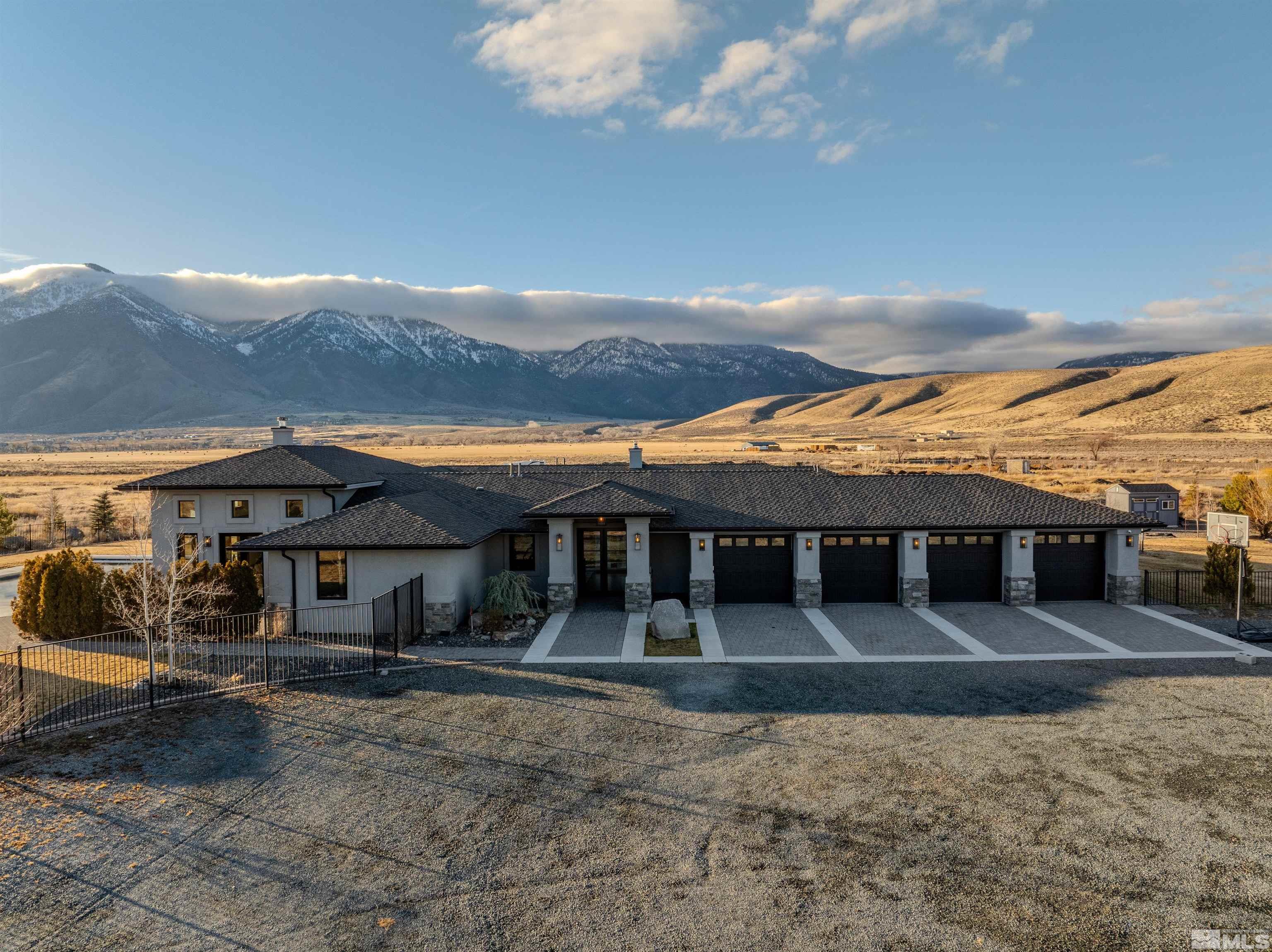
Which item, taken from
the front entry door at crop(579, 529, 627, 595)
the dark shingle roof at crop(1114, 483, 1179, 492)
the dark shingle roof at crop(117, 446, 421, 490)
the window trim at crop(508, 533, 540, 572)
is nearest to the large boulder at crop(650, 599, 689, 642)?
the front entry door at crop(579, 529, 627, 595)

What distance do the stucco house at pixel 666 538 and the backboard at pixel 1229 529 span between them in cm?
181

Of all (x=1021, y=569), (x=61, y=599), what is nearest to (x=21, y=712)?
(x=61, y=599)

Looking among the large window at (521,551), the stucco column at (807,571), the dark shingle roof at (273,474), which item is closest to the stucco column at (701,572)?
the stucco column at (807,571)

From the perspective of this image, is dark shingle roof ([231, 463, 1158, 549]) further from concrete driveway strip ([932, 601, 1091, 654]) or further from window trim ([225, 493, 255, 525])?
window trim ([225, 493, 255, 525])

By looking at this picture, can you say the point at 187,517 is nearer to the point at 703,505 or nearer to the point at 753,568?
the point at 703,505

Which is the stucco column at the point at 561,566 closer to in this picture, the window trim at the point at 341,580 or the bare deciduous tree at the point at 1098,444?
the window trim at the point at 341,580

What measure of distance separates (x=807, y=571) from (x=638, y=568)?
5.99m

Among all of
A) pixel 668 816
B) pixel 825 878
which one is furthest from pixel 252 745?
pixel 825 878

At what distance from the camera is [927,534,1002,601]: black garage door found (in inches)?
948

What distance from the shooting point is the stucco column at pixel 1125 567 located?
2327cm

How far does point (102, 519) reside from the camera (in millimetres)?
42656

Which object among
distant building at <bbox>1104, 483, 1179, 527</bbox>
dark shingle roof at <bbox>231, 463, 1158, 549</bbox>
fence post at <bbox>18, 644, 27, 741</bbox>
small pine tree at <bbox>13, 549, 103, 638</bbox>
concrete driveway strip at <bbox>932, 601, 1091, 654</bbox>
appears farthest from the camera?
distant building at <bbox>1104, 483, 1179, 527</bbox>

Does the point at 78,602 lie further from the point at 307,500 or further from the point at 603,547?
the point at 603,547

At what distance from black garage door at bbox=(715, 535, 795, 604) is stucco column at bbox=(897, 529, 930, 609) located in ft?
12.8
